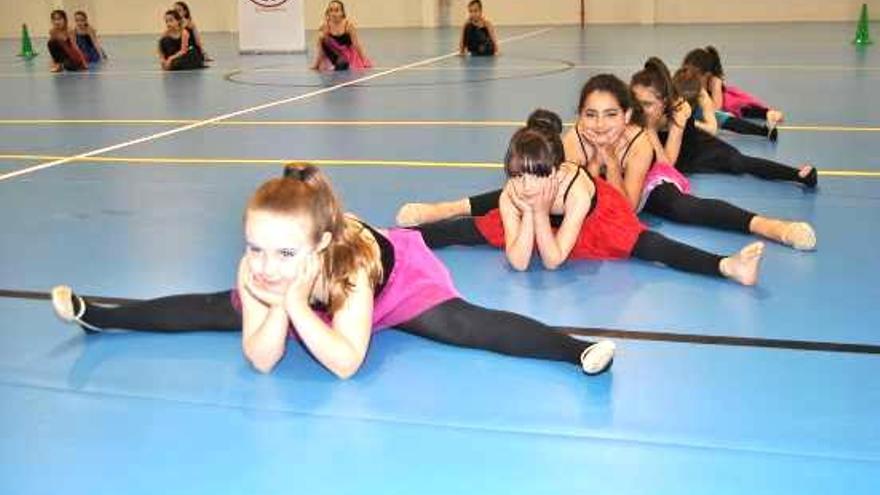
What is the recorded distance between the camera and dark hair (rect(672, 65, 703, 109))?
4.89 m

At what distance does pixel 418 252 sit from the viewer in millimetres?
2600

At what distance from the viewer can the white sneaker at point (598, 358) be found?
2293mm

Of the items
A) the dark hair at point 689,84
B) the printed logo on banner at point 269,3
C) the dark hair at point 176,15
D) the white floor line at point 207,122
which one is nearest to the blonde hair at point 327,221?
the dark hair at point 689,84

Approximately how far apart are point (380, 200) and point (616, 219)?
1.33 metres

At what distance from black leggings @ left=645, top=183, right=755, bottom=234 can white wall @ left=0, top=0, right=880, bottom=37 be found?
45.7 ft

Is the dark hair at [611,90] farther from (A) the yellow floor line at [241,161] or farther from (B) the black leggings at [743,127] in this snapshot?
(B) the black leggings at [743,127]

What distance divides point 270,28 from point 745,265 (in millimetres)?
11667

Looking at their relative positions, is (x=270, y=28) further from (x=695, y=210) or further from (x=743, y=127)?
(x=695, y=210)

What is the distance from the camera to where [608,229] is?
3.30 metres

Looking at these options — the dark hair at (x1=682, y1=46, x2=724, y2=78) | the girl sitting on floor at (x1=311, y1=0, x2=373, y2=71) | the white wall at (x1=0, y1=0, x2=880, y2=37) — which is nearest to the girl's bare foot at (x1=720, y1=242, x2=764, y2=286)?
the dark hair at (x1=682, y1=46, x2=724, y2=78)

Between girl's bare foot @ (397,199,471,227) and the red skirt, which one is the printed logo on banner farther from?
the red skirt

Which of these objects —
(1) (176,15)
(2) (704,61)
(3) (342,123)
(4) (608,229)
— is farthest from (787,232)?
(1) (176,15)

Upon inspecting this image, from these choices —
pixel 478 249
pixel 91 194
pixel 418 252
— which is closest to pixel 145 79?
pixel 91 194

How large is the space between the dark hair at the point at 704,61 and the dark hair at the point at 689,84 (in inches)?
8.5
